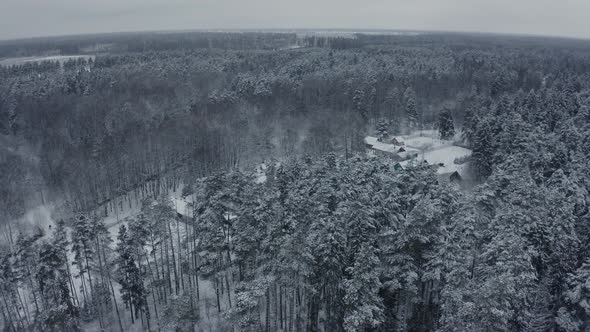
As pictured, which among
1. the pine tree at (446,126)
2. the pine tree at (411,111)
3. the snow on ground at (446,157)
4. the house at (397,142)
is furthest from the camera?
the pine tree at (411,111)

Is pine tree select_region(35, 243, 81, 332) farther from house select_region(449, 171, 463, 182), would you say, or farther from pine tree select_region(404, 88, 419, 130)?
pine tree select_region(404, 88, 419, 130)

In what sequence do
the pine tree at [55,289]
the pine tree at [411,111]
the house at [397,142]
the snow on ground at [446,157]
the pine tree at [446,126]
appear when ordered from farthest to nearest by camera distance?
1. the pine tree at [411,111]
2. the pine tree at [446,126]
3. the house at [397,142]
4. the snow on ground at [446,157]
5. the pine tree at [55,289]

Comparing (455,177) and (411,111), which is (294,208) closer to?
(455,177)

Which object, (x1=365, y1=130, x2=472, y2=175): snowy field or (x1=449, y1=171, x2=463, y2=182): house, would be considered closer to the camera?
(x1=449, y1=171, x2=463, y2=182): house

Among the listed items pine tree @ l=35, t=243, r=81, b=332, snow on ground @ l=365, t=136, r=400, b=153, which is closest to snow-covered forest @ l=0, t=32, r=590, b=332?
pine tree @ l=35, t=243, r=81, b=332

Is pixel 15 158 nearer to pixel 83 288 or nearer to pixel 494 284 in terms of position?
pixel 83 288

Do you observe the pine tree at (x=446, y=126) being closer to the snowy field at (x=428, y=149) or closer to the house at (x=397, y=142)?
the snowy field at (x=428, y=149)

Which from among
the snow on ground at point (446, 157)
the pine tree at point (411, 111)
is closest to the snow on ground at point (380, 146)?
the snow on ground at point (446, 157)

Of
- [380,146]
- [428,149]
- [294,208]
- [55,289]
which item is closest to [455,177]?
[428,149]

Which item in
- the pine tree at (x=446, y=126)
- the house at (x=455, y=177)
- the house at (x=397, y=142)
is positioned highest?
the pine tree at (x=446, y=126)
